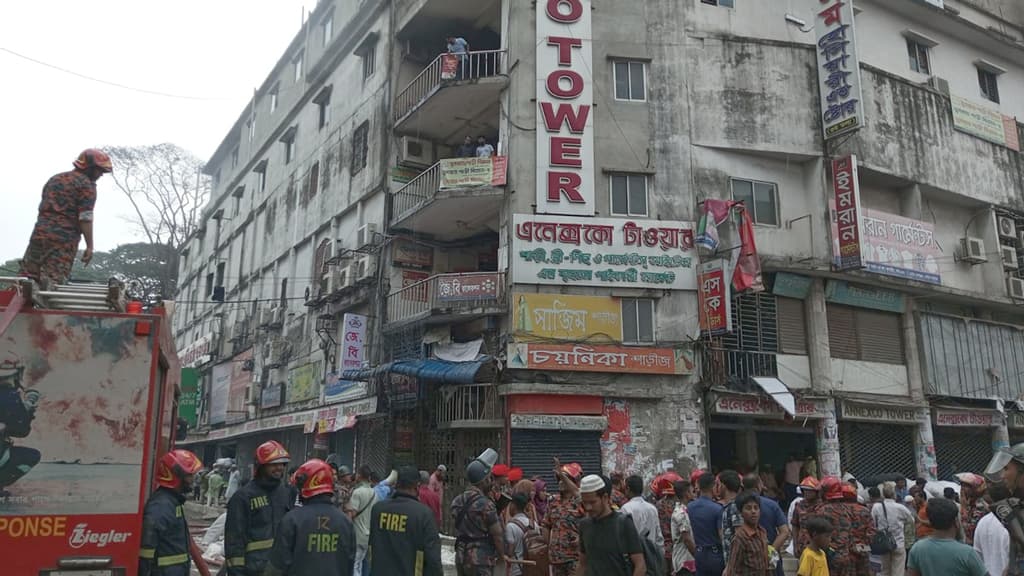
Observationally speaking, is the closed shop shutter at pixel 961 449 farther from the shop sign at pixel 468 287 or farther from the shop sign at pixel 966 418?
the shop sign at pixel 468 287

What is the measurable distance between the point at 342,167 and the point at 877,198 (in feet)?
52.0

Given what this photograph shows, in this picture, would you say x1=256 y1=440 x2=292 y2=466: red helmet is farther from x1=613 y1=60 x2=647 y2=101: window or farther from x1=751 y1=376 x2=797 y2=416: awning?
x1=613 y1=60 x2=647 y2=101: window

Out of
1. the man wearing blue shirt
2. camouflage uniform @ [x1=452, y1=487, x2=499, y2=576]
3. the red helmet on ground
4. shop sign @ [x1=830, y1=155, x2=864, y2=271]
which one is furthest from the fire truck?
shop sign @ [x1=830, y1=155, x2=864, y2=271]

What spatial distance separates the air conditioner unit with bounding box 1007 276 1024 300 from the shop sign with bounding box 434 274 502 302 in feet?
50.8

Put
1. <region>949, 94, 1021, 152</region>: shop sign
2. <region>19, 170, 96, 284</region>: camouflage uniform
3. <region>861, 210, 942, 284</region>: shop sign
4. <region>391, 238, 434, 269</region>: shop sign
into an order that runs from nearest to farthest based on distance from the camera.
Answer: <region>19, 170, 96, 284</region>: camouflage uniform → <region>861, 210, 942, 284</region>: shop sign → <region>391, 238, 434, 269</region>: shop sign → <region>949, 94, 1021, 152</region>: shop sign

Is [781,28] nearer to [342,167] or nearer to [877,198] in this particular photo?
[877,198]

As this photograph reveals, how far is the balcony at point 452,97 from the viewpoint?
17.7m

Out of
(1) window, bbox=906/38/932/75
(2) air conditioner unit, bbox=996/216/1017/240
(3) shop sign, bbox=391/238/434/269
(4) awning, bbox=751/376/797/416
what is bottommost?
(4) awning, bbox=751/376/797/416

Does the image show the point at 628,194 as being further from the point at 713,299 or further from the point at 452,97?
the point at 452,97

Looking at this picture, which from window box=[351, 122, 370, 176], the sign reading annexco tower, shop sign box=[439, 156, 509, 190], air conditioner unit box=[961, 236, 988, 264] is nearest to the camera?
the sign reading annexco tower

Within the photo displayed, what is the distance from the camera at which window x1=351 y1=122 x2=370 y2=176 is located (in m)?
22.2

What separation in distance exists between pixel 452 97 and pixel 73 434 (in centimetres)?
1485

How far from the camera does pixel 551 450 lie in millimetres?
15320

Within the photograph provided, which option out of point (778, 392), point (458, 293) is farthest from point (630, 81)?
point (778, 392)
